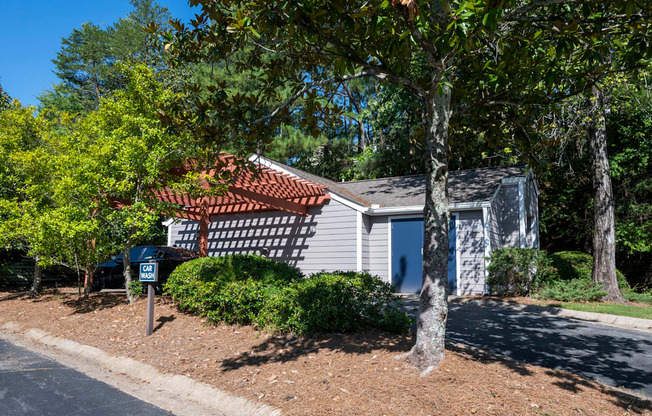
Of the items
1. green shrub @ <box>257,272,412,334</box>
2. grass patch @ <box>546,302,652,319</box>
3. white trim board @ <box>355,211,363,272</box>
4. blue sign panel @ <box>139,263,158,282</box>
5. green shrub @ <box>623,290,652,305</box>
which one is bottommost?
green shrub @ <box>623,290,652,305</box>

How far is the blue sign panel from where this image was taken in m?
7.34

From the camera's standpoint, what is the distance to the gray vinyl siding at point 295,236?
43.2ft

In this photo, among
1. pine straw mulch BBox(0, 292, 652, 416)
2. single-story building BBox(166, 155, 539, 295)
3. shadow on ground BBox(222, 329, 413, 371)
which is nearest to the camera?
pine straw mulch BBox(0, 292, 652, 416)

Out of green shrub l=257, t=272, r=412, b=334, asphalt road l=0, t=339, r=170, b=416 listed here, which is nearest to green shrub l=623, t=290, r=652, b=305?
green shrub l=257, t=272, r=412, b=334

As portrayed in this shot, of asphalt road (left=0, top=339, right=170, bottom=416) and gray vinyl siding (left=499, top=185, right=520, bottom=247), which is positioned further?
gray vinyl siding (left=499, top=185, right=520, bottom=247)

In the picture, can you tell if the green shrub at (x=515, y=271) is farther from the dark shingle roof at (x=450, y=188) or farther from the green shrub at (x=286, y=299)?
the green shrub at (x=286, y=299)

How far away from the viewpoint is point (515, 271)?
11.3 meters

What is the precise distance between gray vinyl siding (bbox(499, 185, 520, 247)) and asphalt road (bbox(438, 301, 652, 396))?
4367 millimetres

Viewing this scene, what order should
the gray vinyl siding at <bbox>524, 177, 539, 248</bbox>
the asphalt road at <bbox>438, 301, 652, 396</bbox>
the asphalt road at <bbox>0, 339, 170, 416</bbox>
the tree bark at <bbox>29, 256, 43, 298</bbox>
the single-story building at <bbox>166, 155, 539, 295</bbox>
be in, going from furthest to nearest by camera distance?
the gray vinyl siding at <bbox>524, 177, 539, 248</bbox> → the single-story building at <bbox>166, 155, 539, 295</bbox> → the tree bark at <bbox>29, 256, 43, 298</bbox> → the asphalt road at <bbox>438, 301, 652, 396</bbox> → the asphalt road at <bbox>0, 339, 170, 416</bbox>

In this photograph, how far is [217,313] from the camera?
23.7ft

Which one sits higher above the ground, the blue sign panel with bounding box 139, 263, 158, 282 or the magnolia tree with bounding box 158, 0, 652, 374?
the magnolia tree with bounding box 158, 0, 652, 374

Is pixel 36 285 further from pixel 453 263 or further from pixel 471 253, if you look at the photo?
pixel 471 253

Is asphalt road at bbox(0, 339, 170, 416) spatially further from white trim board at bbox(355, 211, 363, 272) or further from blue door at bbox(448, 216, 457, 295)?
blue door at bbox(448, 216, 457, 295)

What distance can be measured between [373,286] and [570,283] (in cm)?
780
